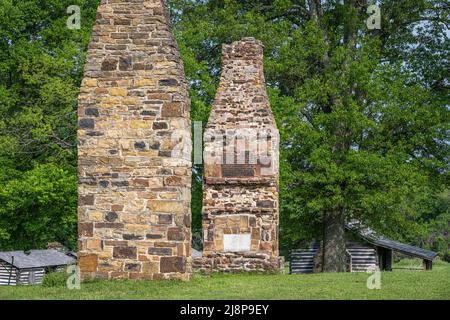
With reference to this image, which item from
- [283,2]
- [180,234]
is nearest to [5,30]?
[283,2]

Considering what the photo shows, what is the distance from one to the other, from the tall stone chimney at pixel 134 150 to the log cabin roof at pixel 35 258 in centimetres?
2526

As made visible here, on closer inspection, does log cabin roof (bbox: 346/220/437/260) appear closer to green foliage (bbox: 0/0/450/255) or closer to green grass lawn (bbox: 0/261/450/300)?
green foliage (bbox: 0/0/450/255)

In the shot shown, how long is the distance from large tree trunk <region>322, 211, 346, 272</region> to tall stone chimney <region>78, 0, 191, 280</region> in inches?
539

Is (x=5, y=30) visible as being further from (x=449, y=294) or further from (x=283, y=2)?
(x=449, y=294)

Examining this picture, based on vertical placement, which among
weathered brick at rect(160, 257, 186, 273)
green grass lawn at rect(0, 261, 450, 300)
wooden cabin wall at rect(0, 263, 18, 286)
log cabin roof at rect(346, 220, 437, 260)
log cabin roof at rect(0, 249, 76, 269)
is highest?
log cabin roof at rect(346, 220, 437, 260)

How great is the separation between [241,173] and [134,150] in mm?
6725

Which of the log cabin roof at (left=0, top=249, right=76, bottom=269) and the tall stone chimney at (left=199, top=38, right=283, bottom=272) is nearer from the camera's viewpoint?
the tall stone chimney at (left=199, top=38, right=283, bottom=272)

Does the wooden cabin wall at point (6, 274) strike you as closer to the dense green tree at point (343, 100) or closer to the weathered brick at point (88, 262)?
the dense green tree at point (343, 100)

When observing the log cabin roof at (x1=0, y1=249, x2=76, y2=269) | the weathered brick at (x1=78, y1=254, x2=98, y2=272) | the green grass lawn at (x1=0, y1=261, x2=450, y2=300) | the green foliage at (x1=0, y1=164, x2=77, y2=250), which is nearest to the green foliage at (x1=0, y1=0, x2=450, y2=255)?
the green foliage at (x1=0, y1=164, x2=77, y2=250)

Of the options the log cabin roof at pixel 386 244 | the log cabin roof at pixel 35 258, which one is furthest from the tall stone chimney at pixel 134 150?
the log cabin roof at pixel 35 258

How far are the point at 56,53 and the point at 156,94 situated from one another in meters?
16.1

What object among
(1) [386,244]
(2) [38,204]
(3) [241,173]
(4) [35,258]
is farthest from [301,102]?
(4) [35,258]

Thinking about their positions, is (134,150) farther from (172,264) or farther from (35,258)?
(35,258)

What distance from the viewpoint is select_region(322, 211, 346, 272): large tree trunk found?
2686 cm
